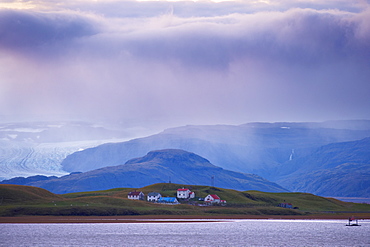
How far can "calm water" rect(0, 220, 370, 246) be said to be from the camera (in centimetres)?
11319

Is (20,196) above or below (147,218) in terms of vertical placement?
above

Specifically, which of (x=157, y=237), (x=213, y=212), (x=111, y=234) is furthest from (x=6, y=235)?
(x=213, y=212)

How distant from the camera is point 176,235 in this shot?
127438 mm

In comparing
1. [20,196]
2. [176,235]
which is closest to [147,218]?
[20,196]

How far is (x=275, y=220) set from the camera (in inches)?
7283

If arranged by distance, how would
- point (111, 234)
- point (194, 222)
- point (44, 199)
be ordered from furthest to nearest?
1. point (44, 199)
2. point (194, 222)
3. point (111, 234)

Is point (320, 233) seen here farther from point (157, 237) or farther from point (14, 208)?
point (14, 208)

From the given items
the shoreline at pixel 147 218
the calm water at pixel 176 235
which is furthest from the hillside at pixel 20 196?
the calm water at pixel 176 235

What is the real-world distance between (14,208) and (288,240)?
81041 mm

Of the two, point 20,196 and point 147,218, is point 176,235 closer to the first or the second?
point 147,218

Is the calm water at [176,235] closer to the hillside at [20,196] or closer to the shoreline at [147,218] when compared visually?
the shoreline at [147,218]

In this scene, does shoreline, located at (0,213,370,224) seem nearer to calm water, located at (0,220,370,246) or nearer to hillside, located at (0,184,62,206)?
calm water, located at (0,220,370,246)

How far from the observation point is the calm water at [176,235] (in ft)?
371

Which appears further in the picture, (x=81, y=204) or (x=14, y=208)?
(x=81, y=204)
